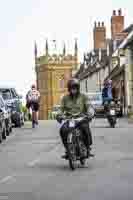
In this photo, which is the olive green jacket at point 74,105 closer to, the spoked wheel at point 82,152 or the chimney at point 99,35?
the spoked wheel at point 82,152

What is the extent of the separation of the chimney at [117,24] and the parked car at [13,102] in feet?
158

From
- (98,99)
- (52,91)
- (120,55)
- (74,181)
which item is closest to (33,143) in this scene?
(74,181)

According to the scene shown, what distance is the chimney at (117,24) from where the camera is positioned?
273ft

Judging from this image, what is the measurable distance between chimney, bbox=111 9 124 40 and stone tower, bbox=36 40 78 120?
83.3 metres

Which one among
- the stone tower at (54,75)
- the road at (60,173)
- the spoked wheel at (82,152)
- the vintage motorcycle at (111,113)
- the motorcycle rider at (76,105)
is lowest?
the road at (60,173)

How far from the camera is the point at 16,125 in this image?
34.9 m

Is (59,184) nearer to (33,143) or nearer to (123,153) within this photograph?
(123,153)

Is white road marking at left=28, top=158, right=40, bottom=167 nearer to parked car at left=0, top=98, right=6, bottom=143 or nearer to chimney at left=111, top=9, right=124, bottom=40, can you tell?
parked car at left=0, top=98, right=6, bottom=143

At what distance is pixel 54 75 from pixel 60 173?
6197 inches

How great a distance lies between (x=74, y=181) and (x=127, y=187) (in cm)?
126

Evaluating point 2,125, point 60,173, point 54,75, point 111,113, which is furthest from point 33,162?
point 54,75

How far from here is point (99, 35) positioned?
96750mm

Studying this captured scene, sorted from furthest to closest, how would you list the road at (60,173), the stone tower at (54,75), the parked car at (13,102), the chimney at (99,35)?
1. the stone tower at (54,75)
2. the chimney at (99,35)
3. the parked car at (13,102)
4. the road at (60,173)

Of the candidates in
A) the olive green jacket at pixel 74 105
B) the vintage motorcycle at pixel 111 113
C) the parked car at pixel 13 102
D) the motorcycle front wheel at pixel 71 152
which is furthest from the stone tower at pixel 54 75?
the motorcycle front wheel at pixel 71 152
